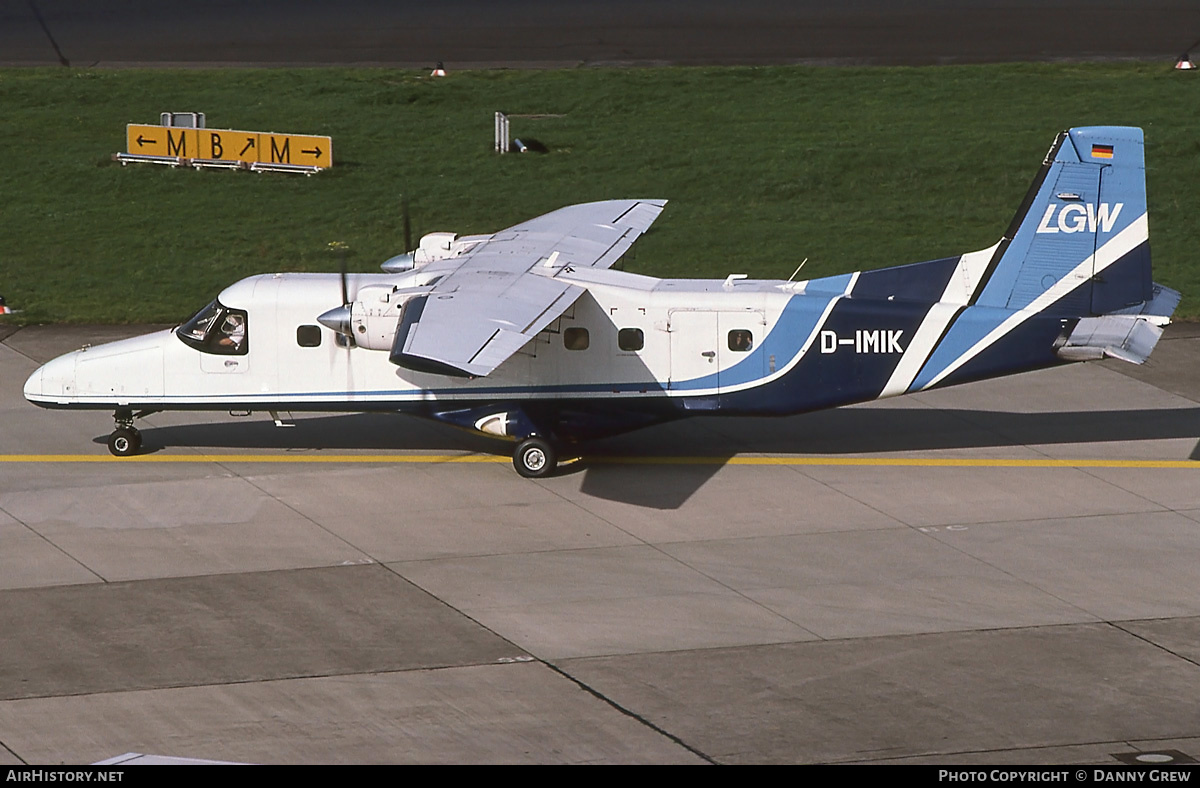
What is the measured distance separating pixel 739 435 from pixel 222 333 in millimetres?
8367

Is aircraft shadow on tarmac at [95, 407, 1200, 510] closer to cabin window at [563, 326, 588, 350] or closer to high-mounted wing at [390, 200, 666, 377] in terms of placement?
cabin window at [563, 326, 588, 350]

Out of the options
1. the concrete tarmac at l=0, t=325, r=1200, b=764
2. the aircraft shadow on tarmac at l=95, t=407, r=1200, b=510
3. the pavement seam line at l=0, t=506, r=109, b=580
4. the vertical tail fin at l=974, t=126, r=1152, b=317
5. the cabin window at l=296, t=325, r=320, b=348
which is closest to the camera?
the concrete tarmac at l=0, t=325, r=1200, b=764

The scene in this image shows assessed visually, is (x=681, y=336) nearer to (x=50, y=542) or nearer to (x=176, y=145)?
(x=50, y=542)

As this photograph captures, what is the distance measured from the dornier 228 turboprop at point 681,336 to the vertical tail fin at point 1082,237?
22mm

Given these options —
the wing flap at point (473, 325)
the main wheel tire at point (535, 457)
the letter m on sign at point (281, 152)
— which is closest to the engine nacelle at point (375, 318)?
the wing flap at point (473, 325)

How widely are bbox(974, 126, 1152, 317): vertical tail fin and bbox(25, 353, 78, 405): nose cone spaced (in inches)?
537

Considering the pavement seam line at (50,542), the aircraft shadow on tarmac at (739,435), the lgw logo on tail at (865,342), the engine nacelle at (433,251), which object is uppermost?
the engine nacelle at (433,251)

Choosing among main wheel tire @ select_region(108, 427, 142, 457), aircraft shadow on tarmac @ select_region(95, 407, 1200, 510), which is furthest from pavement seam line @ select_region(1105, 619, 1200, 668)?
main wheel tire @ select_region(108, 427, 142, 457)

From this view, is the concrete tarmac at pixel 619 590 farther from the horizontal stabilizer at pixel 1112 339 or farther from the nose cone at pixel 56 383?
the horizontal stabilizer at pixel 1112 339

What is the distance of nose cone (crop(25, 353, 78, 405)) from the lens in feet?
79.6

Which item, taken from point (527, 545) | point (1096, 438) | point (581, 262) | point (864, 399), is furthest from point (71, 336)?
point (1096, 438)

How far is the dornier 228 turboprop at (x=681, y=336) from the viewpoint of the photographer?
918 inches

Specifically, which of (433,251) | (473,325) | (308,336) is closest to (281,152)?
(433,251)
